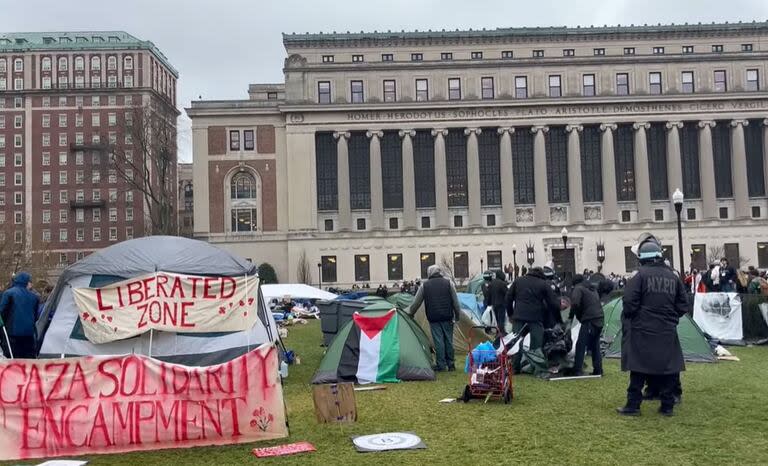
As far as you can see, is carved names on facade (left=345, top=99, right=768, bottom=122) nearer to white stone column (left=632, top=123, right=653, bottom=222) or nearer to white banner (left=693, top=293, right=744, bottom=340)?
white stone column (left=632, top=123, right=653, bottom=222)

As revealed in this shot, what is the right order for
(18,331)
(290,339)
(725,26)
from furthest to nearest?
(725,26), (290,339), (18,331)

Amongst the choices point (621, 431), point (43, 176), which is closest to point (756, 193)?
point (621, 431)

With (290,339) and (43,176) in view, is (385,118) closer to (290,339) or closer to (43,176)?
(290,339)

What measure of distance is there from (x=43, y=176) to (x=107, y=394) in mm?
98723

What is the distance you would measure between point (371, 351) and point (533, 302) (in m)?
3.35

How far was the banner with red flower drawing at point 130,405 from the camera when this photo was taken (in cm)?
845

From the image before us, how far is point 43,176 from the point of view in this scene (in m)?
96.9

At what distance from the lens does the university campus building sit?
62.8m

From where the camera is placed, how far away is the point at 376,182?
6316cm

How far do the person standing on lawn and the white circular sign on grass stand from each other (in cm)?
555

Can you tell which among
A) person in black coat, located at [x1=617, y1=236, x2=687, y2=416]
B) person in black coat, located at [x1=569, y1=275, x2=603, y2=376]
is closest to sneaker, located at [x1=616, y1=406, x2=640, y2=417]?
person in black coat, located at [x1=617, y1=236, x2=687, y2=416]

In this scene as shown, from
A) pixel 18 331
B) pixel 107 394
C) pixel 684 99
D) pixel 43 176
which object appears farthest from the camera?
pixel 43 176

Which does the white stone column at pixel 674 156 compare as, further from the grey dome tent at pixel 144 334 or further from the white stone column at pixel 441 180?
the grey dome tent at pixel 144 334

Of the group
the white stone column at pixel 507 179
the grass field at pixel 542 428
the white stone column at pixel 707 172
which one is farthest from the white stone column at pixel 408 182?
the grass field at pixel 542 428
